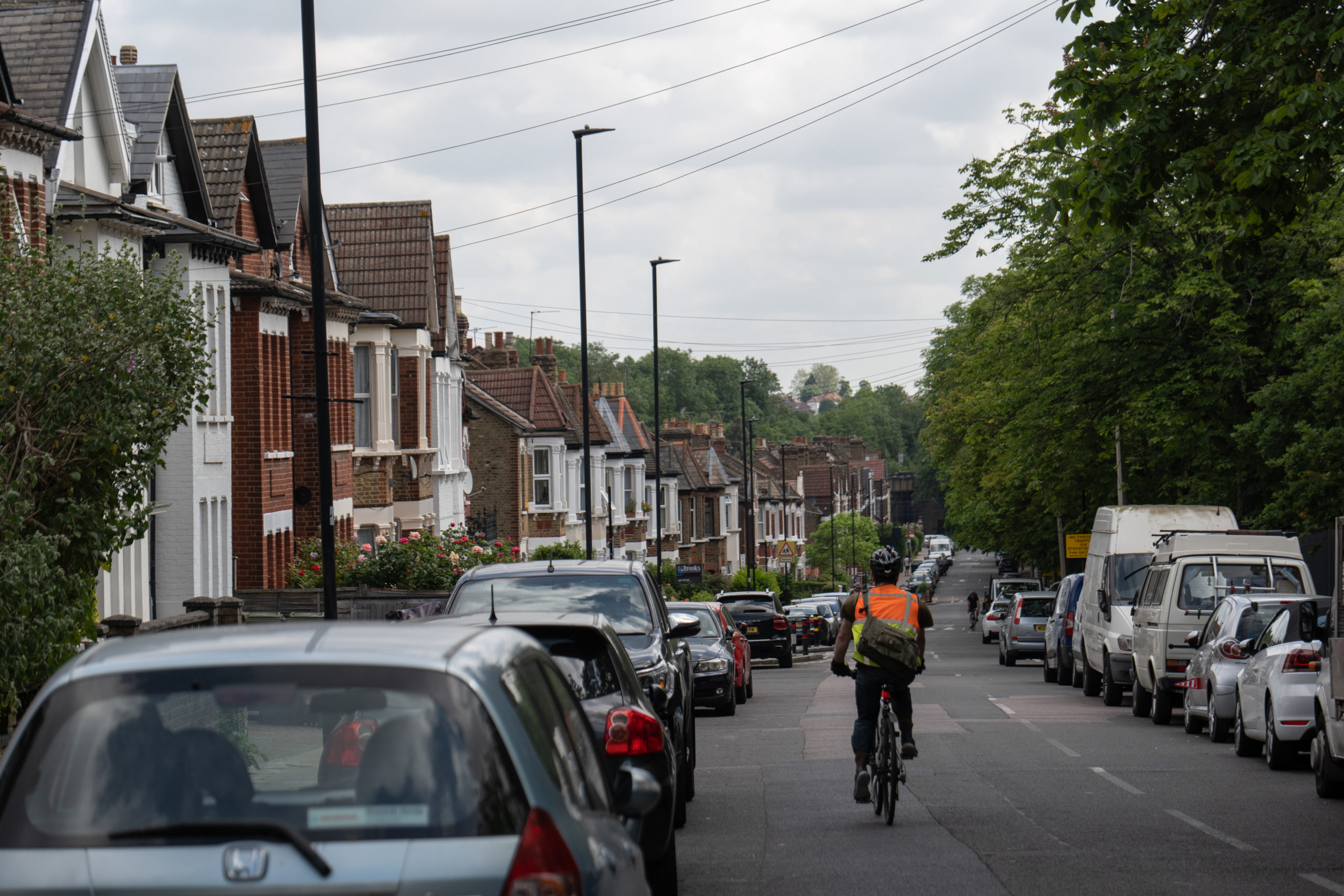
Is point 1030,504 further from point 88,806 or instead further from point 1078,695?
point 88,806

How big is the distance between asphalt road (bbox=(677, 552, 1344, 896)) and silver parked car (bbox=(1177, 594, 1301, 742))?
345 millimetres

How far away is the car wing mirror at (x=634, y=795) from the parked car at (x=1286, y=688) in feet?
29.2

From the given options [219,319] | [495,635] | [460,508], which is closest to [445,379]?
[460,508]

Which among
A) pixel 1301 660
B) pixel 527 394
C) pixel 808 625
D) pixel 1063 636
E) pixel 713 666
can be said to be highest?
pixel 527 394

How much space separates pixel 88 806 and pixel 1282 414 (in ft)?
95.4

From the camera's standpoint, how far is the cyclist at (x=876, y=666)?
10.8 meters

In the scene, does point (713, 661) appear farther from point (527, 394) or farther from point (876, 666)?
point (527, 394)

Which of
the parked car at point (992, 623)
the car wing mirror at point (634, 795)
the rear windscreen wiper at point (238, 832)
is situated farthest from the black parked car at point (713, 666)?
the parked car at point (992, 623)

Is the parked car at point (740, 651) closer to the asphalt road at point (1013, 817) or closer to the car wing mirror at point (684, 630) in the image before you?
the asphalt road at point (1013, 817)

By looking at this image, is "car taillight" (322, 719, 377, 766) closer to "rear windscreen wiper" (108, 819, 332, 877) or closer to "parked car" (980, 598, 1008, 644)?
"rear windscreen wiper" (108, 819, 332, 877)

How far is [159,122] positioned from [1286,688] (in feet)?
61.0

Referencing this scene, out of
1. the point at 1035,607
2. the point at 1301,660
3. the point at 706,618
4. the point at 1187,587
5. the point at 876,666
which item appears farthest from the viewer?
the point at 1035,607

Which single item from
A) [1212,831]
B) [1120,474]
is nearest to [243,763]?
[1212,831]

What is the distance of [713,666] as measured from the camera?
70.9ft
